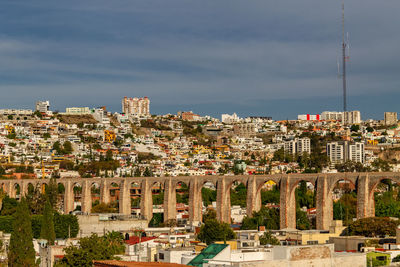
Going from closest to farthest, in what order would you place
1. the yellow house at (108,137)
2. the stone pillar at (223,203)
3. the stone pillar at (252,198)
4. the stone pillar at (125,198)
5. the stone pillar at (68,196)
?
the stone pillar at (252,198), the stone pillar at (223,203), the stone pillar at (125,198), the stone pillar at (68,196), the yellow house at (108,137)

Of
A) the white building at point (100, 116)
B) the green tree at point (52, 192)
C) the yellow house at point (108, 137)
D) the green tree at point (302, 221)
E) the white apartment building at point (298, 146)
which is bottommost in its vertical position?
the green tree at point (302, 221)

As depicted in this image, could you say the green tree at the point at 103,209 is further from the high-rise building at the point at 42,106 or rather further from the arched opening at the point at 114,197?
the high-rise building at the point at 42,106

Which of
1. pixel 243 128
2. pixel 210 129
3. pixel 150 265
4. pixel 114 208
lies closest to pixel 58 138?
pixel 210 129

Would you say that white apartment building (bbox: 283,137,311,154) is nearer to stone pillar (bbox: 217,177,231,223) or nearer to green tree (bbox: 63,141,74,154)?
green tree (bbox: 63,141,74,154)

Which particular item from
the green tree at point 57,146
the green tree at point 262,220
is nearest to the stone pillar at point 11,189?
the green tree at point 262,220

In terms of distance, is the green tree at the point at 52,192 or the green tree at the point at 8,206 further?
the green tree at the point at 8,206

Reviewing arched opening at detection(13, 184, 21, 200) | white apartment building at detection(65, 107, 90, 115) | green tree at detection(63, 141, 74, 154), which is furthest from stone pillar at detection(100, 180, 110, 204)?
white apartment building at detection(65, 107, 90, 115)

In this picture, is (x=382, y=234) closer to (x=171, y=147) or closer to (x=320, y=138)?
(x=171, y=147)
